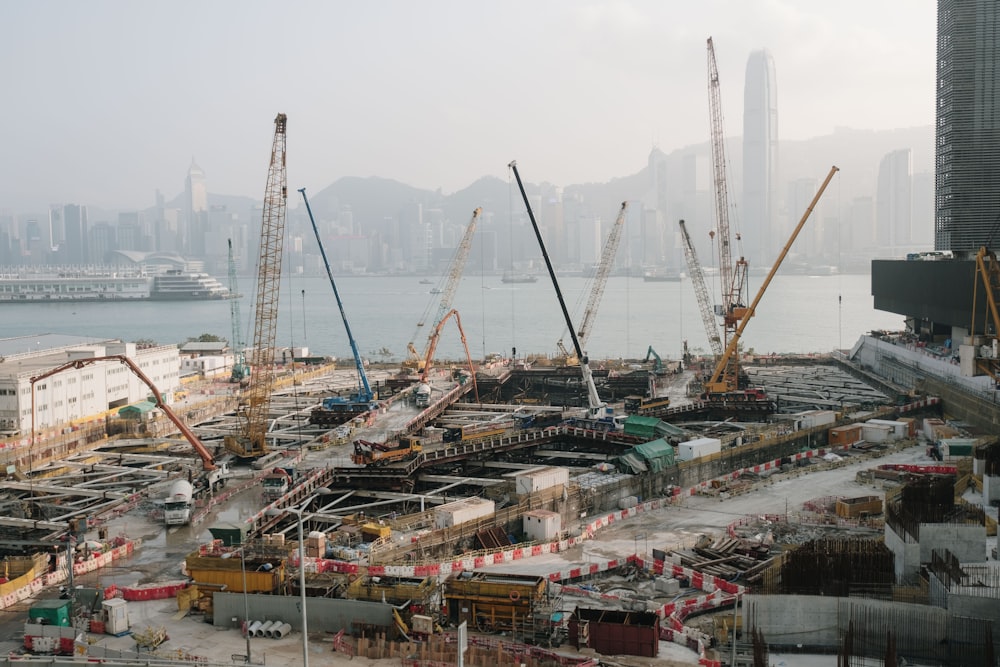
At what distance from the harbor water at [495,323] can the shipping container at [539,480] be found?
39.5 meters

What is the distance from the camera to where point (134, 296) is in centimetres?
17988

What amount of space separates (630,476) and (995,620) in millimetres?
15457

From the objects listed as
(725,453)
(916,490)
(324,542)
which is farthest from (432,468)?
(916,490)

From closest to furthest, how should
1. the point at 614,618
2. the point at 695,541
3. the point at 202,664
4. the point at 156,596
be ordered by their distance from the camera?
the point at 202,664, the point at 614,618, the point at 156,596, the point at 695,541

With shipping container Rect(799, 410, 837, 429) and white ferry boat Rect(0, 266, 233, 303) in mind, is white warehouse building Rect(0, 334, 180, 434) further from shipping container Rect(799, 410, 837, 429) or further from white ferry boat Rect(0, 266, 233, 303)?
white ferry boat Rect(0, 266, 233, 303)

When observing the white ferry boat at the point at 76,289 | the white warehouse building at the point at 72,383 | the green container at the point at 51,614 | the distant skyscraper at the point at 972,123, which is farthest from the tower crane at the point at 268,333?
the white ferry boat at the point at 76,289

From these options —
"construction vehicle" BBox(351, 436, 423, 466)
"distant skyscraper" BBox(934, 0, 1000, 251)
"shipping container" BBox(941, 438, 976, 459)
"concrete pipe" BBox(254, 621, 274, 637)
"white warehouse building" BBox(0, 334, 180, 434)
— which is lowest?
"concrete pipe" BBox(254, 621, 274, 637)

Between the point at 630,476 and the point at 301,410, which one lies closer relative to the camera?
the point at 630,476

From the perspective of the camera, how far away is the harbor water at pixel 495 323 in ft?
318

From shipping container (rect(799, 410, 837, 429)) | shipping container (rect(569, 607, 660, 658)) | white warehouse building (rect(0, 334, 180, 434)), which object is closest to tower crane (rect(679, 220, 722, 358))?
shipping container (rect(799, 410, 837, 429))

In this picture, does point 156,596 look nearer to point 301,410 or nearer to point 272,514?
point 272,514

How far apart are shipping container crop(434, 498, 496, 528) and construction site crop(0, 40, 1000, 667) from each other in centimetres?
8

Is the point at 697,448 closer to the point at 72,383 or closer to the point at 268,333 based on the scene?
the point at 268,333

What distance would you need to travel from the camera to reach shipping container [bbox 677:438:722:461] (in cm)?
3253
